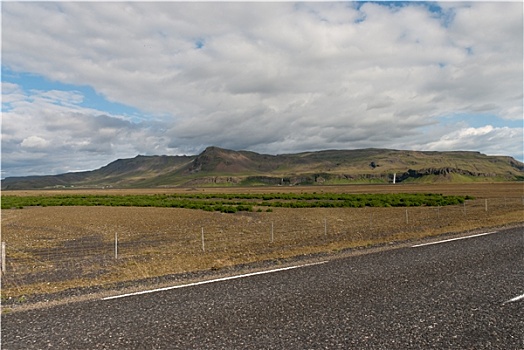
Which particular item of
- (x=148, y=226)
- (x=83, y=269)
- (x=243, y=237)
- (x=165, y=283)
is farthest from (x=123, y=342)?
(x=148, y=226)

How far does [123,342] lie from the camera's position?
7.11 m

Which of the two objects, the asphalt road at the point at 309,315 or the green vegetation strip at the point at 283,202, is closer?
the asphalt road at the point at 309,315

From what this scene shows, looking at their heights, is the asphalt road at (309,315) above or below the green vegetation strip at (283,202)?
above

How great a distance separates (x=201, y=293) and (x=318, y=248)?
29.3 ft

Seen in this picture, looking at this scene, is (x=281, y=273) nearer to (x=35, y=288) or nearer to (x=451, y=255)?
(x=451, y=255)

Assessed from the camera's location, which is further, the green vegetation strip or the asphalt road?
the green vegetation strip

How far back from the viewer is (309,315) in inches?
328

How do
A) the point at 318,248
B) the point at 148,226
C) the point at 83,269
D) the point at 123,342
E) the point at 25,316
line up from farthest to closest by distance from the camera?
the point at 148,226 → the point at 318,248 → the point at 83,269 → the point at 25,316 → the point at 123,342

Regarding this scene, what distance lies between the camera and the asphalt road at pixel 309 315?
7.04 meters

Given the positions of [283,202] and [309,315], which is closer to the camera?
[309,315]

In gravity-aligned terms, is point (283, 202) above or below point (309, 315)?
below

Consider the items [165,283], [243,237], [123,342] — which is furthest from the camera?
[243,237]

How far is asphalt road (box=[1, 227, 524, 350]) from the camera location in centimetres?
704

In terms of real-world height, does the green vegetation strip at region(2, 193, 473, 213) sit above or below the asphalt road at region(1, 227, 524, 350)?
below
